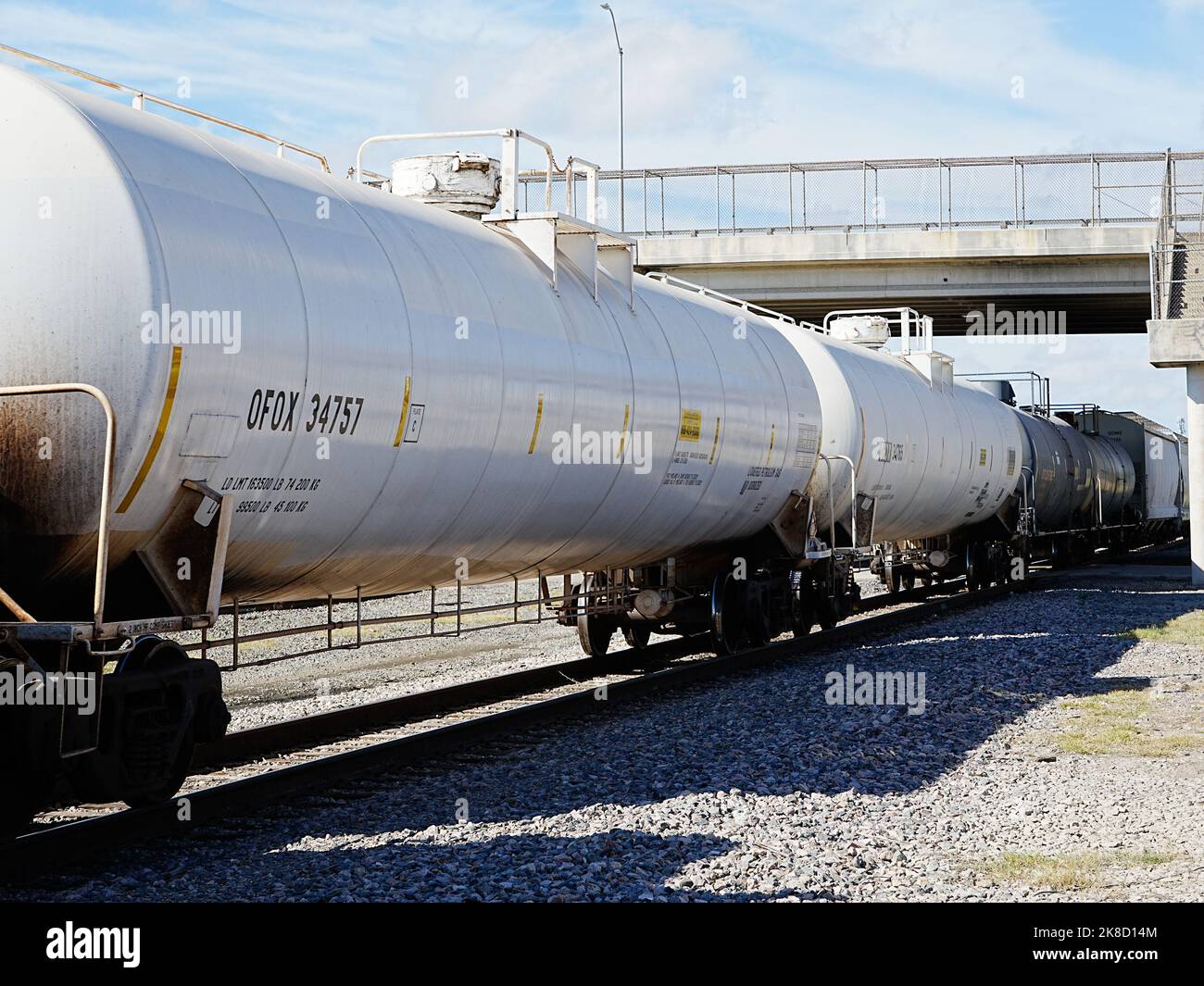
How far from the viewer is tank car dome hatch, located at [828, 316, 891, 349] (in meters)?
20.9

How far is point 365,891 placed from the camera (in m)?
6.15

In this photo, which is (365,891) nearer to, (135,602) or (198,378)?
(135,602)

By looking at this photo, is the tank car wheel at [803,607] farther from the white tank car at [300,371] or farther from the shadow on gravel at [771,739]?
the white tank car at [300,371]

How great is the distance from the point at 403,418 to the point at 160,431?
76.6 inches

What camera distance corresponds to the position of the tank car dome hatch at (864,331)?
68.5 feet

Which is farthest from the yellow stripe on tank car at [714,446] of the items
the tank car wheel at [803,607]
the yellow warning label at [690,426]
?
the tank car wheel at [803,607]

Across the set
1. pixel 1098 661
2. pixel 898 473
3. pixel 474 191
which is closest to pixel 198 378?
pixel 474 191

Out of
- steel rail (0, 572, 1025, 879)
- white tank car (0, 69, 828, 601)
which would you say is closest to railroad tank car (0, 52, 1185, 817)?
white tank car (0, 69, 828, 601)

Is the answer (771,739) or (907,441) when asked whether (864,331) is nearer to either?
(907,441)

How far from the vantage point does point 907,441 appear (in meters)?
18.2

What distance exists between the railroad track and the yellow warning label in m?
2.36

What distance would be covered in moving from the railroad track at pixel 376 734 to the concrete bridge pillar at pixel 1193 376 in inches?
413

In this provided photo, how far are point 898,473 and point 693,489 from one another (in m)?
6.21

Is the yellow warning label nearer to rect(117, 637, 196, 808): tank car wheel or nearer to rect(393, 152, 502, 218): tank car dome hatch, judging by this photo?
rect(393, 152, 502, 218): tank car dome hatch
